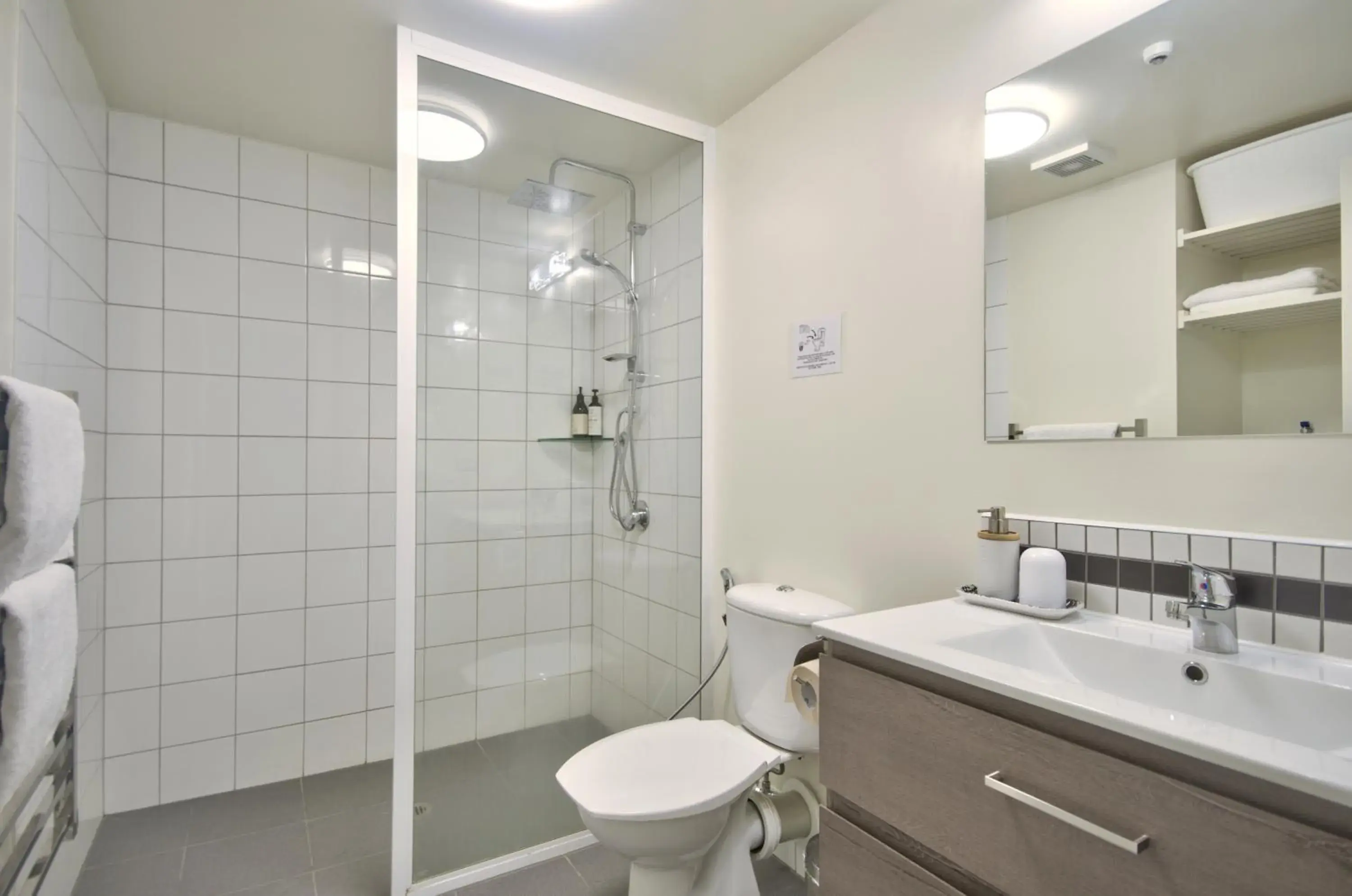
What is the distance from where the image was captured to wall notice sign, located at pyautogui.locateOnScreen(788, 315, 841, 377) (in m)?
1.77

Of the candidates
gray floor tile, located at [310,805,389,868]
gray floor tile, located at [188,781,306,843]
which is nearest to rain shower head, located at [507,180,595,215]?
gray floor tile, located at [310,805,389,868]

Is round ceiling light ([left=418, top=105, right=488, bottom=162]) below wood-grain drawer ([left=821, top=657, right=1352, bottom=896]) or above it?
above

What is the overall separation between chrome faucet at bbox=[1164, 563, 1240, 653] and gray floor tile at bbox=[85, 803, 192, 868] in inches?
107

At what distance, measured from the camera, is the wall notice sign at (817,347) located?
5.80 ft

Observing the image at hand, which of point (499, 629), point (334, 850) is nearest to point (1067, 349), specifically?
point (499, 629)

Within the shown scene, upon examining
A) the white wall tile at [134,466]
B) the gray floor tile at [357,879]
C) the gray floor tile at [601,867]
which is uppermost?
the white wall tile at [134,466]

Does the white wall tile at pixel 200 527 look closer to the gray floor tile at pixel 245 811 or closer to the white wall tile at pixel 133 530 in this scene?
the white wall tile at pixel 133 530

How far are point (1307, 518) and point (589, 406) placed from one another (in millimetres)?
1738

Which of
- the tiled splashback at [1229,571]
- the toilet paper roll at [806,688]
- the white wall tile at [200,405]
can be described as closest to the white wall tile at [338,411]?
the white wall tile at [200,405]

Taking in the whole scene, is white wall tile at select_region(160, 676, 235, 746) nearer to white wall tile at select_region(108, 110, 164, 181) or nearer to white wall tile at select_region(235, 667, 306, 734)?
white wall tile at select_region(235, 667, 306, 734)

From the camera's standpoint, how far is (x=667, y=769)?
154 centimetres

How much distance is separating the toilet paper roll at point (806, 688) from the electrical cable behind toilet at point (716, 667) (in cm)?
68

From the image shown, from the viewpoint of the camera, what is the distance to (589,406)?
216cm

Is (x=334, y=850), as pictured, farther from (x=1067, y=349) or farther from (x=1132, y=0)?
(x=1132, y=0)
